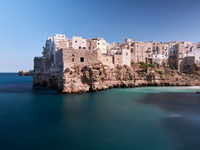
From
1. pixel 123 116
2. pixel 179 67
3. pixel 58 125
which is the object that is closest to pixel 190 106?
pixel 123 116

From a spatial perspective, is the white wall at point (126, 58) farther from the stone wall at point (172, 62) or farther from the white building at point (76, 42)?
the stone wall at point (172, 62)

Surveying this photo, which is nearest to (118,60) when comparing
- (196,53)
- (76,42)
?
(76,42)

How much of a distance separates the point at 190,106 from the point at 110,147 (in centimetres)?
1389

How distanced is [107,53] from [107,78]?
32.0ft

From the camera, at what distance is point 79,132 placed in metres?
11.5

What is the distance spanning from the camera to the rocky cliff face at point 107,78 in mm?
25558

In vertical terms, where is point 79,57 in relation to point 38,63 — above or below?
below

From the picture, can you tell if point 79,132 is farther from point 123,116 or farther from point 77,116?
point 123,116

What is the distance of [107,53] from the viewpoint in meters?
38.5

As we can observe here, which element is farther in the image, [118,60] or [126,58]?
[126,58]

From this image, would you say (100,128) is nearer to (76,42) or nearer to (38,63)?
(76,42)

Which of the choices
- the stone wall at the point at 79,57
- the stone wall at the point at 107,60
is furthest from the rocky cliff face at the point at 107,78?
the stone wall at the point at 107,60

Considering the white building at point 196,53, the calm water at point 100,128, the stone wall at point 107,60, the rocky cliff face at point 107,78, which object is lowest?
the calm water at point 100,128

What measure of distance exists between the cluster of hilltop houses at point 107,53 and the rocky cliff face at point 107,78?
167cm
